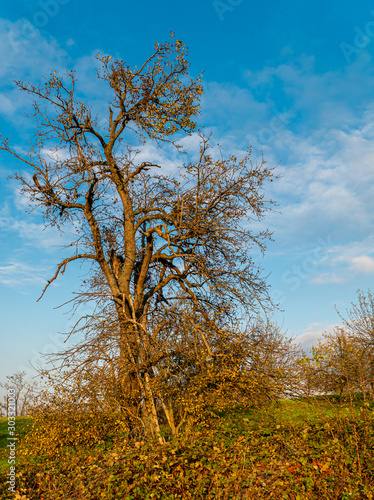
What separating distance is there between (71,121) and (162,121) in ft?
9.42

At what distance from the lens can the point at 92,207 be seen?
41.5 ft

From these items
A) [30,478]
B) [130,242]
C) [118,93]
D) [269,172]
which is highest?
[118,93]

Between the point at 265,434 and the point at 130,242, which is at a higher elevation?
the point at 130,242

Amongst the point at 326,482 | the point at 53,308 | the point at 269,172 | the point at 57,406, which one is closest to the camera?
the point at 326,482

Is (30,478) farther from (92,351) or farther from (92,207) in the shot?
(92,207)

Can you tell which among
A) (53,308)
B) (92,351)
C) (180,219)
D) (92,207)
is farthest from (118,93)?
(92,351)

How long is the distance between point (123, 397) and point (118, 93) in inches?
359

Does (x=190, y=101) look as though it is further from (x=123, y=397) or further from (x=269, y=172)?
(x=123, y=397)

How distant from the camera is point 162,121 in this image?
39.0ft

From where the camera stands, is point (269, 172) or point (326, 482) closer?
point (326, 482)

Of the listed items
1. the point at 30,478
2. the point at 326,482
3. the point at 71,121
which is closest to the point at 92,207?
the point at 71,121

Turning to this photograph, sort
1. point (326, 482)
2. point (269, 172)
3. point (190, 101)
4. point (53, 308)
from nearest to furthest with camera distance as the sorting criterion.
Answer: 1. point (326, 482)
2. point (53, 308)
3. point (269, 172)
4. point (190, 101)

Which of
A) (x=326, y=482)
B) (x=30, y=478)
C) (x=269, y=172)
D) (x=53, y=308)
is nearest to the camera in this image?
(x=326, y=482)

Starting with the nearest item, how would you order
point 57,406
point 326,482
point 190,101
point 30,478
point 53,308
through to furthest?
point 326,482, point 30,478, point 57,406, point 53,308, point 190,101
